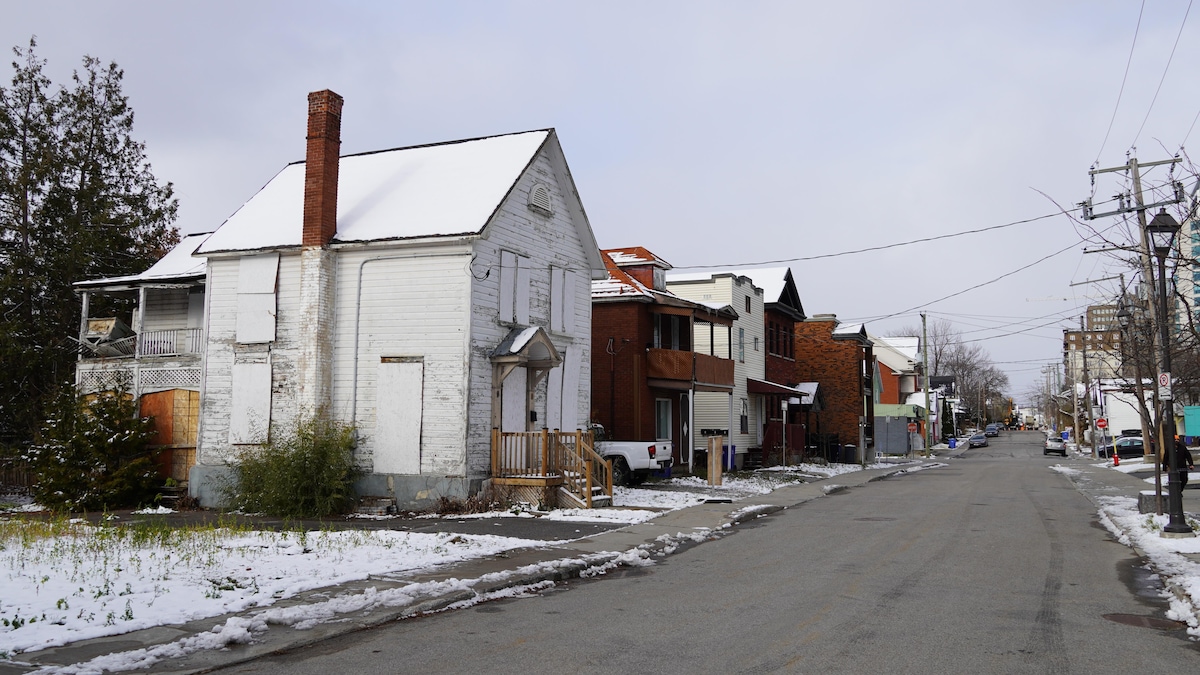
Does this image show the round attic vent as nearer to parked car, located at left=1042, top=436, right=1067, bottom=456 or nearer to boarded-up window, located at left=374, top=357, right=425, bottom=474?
boarded-up window, located at left=374, top=357, right=425, bottom=474

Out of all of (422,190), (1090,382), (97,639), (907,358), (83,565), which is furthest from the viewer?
(907,358)

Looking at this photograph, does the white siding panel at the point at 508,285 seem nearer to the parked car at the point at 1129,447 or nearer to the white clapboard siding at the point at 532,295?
the white clapboard siding at the point at 532,295

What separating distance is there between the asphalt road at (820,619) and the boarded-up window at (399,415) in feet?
25.2

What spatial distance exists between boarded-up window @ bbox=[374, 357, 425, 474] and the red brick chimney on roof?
3540 mm

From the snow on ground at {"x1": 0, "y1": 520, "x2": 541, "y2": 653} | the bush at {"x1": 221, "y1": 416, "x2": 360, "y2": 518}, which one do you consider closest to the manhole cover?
the snow on ground at {"x1": 0, "y1": 520, "x2": 541, "y2": 653}

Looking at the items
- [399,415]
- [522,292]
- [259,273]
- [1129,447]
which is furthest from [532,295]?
[1129,447]

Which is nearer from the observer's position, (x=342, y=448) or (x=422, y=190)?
(x=342, y=448)

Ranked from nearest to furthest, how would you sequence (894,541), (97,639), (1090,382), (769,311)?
1. (97,639)
2. (894,541)
3. (769,311)
4. (1090,382)

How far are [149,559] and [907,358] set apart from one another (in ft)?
261

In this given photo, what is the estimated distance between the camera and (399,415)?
20.4m

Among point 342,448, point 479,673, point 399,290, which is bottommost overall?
point 479,673

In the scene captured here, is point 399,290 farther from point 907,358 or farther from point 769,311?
point 907,358

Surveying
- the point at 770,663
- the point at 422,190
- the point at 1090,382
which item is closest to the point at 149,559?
the point at 770,663

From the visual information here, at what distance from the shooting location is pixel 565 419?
23.9 metres
